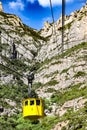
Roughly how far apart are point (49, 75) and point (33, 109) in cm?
5615

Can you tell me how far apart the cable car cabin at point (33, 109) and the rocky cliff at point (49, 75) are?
14.2ft

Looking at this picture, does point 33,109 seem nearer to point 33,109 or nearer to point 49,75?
point 33,109

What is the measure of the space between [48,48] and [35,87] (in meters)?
33.0

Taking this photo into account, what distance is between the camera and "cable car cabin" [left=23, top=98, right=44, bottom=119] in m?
37.1

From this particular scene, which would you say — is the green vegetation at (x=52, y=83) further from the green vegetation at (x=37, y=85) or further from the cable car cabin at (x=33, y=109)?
the cable car cabin at (x=33, y=109)

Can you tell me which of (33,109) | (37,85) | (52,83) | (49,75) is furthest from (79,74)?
(33,109)

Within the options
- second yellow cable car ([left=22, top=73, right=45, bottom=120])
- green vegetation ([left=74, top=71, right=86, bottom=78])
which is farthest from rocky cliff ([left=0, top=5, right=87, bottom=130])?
second yellow cable car ([left=22, top=73, right=45, bottom=120])

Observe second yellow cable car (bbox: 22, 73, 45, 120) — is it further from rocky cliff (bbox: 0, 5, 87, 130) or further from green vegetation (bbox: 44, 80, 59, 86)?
green vegetation (bbox: 44, 80, 59, 86)

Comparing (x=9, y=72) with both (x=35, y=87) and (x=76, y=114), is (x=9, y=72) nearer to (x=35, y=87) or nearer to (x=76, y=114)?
(x=35, y=87)

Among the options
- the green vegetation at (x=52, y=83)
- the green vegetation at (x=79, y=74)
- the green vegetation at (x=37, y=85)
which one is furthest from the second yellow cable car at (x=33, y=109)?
the green vegetation at (x=37, y=85)

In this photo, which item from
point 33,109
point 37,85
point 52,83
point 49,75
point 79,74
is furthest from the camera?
point 49,75

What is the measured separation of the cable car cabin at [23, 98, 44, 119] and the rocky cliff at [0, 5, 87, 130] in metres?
4.33

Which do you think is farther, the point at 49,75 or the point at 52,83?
the point at 49,75

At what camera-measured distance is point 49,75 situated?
307ft
